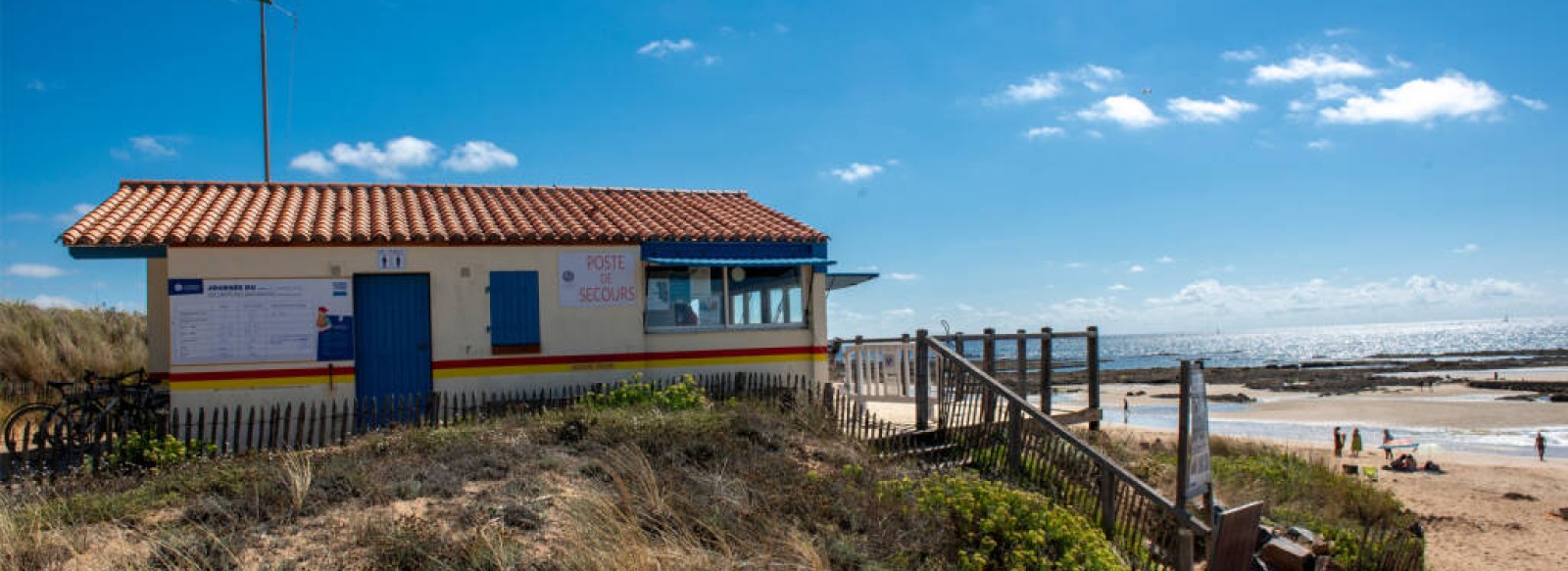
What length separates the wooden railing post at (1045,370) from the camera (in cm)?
1484

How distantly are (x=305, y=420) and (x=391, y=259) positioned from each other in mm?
2264

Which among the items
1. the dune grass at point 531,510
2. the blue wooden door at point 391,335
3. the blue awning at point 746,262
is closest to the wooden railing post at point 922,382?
the dune grass at point 531,510

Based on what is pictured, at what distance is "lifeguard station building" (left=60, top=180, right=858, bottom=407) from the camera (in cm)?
1145

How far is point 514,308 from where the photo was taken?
41.2 ft

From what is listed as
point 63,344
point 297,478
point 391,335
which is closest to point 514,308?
point 391,335

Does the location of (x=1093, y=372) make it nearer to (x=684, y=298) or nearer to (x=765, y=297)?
(x=765, y=297)

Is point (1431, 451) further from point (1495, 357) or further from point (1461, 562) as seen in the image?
point (1495, 357)

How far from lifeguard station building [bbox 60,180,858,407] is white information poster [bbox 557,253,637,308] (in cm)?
2

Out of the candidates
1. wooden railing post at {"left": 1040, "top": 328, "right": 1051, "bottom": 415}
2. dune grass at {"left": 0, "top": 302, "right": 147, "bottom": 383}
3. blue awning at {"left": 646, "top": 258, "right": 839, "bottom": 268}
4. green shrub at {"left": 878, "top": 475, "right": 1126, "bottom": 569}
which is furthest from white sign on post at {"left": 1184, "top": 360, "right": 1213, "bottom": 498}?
dune grass at {"left": 0, "top": 302, "right": 147, "bottom": 383}

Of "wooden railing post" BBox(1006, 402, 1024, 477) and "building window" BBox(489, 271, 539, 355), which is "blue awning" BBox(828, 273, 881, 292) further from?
"wooden railing post" BBox(1006, 402, 1024, 477)

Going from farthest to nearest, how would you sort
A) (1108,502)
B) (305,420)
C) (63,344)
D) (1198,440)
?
(63,344)
(305,420)
(1108,502)
(1198,440)

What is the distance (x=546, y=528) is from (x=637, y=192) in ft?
32.9

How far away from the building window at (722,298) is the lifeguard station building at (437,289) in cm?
2

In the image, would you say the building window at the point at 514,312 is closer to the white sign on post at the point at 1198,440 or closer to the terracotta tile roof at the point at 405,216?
the terracotta tile roof at the point at 405,216
